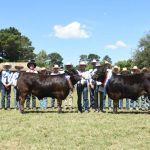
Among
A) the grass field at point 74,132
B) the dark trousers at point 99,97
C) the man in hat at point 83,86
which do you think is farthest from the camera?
the dark trousers at point 99,97

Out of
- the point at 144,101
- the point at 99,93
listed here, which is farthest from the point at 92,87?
the point at 144,101

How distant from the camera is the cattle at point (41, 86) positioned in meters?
17.1

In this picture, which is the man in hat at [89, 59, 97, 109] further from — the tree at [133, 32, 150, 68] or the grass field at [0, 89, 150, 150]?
the tree at [133, 32, 150, 68]

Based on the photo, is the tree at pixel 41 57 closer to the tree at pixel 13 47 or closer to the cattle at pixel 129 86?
the tree at pixel 13 47

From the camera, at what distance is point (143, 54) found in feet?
245

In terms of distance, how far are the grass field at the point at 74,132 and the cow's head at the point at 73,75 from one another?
209 cm

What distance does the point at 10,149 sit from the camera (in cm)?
973

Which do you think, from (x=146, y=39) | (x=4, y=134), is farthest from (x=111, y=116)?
(x=146, y=39)

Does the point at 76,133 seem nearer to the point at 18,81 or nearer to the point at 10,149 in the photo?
the point at 10,149

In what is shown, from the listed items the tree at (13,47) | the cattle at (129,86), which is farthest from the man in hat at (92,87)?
the tree at (13,47)

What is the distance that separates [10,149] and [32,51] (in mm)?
103326

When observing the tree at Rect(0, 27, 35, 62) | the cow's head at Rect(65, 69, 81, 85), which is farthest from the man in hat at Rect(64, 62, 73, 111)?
the tree at Rect(0, 27, 35, 62)

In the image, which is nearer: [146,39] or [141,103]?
[141,103]

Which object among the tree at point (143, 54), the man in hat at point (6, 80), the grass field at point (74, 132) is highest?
the tree at point (143, 54)
